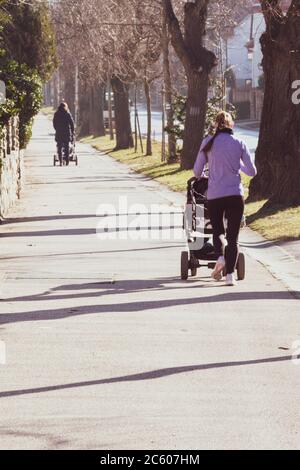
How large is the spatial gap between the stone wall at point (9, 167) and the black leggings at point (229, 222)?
7.18 meters

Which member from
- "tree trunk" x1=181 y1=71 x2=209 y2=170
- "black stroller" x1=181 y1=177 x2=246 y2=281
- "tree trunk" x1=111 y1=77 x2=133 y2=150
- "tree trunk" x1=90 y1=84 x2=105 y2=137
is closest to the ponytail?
"black stroller" x1=181 y1=177 x2=246 y2=281

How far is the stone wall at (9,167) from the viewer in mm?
22453

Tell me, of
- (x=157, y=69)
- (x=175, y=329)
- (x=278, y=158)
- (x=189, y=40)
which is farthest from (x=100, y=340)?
(x=157, y=69)

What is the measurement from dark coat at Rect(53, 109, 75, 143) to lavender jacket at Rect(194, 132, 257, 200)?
23.5 meters

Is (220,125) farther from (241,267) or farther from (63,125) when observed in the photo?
(63,125)

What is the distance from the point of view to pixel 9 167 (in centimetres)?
2441

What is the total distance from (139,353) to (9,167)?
581 inches

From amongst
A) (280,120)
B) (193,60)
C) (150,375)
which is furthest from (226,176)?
(193,60)

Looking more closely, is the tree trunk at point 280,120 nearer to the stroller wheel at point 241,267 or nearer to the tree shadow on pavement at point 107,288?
the stroller wheel at point 241,267

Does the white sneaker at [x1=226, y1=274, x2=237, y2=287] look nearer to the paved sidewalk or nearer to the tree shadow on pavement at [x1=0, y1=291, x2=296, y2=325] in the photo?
the paved sidewalk

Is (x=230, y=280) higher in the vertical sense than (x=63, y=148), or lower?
higher

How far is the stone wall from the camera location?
22453mm

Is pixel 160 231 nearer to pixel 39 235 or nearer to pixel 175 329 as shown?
pixel 39 235

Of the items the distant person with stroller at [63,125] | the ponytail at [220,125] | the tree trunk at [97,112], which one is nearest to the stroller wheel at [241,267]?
the ponytail at [220,125]
